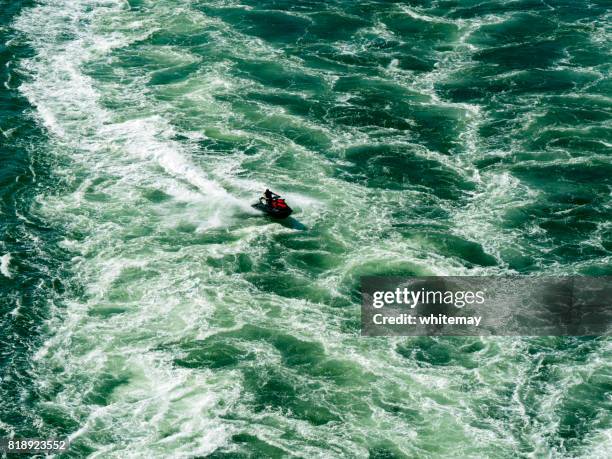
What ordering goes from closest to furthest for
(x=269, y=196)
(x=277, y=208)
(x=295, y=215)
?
(x=269, y=196) → (x=277, y=208) → (x=295, y=215)

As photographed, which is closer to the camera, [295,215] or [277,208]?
[277,208]

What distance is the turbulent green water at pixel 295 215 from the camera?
37.7 meters

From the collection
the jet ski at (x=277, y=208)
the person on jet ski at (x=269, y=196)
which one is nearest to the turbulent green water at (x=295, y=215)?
the jet ski at (x=277, y=208)

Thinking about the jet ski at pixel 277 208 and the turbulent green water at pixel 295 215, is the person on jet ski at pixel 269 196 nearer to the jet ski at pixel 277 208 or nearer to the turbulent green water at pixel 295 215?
the jet ski at pixel 277 208

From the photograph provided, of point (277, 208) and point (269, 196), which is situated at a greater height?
point (269, 196)

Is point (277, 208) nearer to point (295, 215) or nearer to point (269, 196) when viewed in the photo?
point (269, 196)

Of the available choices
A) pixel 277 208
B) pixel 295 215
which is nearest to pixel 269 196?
pixel 277 208

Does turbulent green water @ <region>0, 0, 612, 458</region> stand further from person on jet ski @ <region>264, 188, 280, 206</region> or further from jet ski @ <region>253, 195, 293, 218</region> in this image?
person on jet ski @ <region>264, 188, 280, 206</region>

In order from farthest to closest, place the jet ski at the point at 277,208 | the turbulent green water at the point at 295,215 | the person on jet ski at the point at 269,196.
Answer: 1. the jet ski at the point at 277,208
2. the person on jet ski at the point at 269,196
3. the turbulent green water at the point at 295,215

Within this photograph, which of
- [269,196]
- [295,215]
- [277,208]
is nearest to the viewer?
[269,196]

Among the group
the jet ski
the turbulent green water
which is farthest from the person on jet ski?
the turbulent green water

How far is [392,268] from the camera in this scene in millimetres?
46531

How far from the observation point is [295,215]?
50844 mm

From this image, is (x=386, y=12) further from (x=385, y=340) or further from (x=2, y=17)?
(x=385, y=340)
